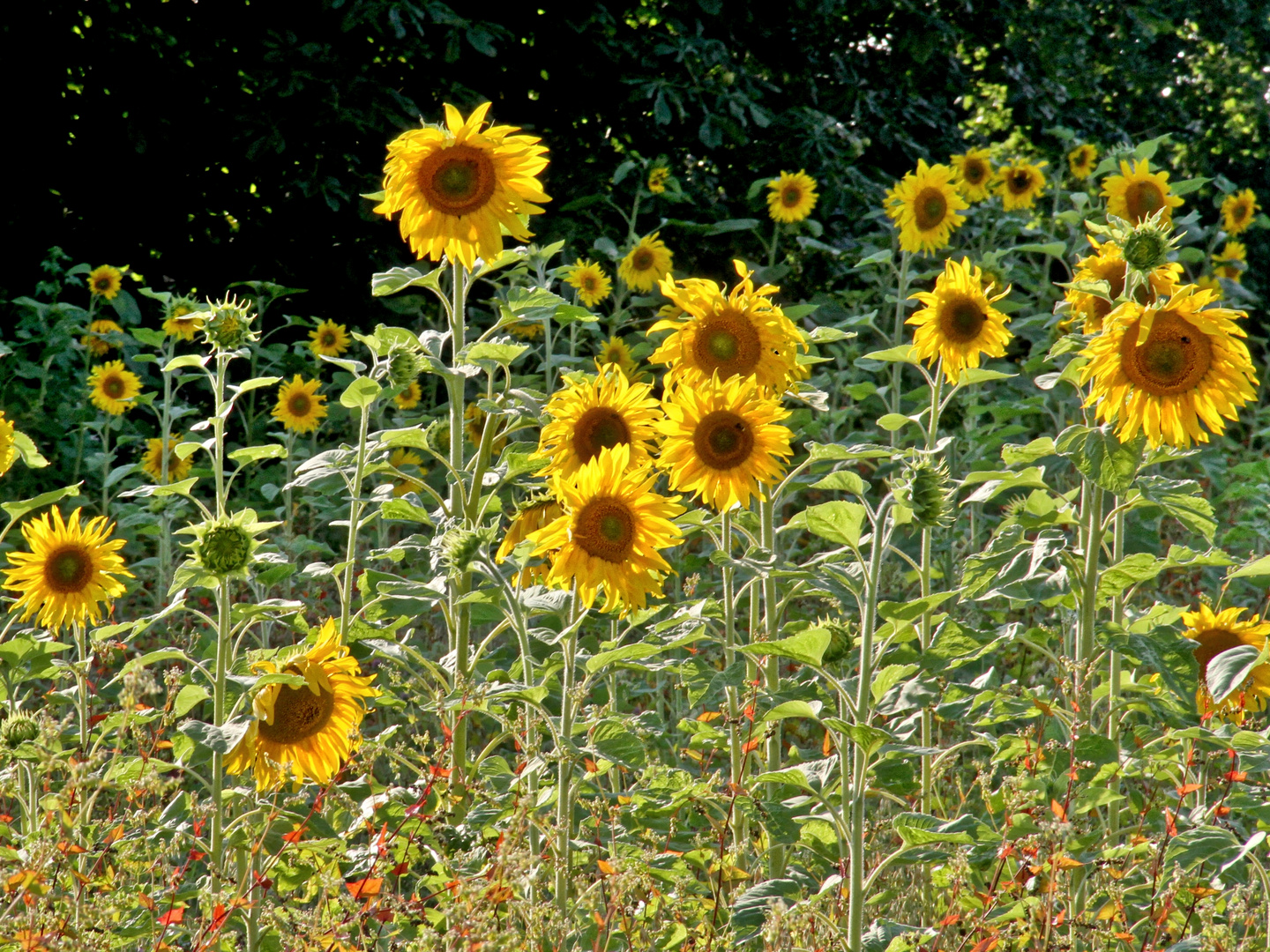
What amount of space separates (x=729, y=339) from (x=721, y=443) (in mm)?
307

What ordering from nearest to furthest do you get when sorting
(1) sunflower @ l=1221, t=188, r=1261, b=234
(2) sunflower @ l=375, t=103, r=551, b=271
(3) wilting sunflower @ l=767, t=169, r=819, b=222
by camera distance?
(2) sunflower @ l=375, t=103, r=551, b=271 < (3) wilting sunflower @ l=767, t=169, r=819, b=222 < (1) sunflower @ l=1221, t=188, r=1261, b=234

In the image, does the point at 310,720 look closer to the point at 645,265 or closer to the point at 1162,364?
the point at 1162,364

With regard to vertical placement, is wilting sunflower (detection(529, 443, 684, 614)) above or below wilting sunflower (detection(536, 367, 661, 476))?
below

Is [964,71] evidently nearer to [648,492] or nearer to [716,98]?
[716,98]

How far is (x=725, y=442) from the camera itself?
7.87 feet

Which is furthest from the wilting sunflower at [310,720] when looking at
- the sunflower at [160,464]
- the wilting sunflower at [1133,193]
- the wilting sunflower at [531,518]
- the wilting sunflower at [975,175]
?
the wilting sunflower at [975,175]

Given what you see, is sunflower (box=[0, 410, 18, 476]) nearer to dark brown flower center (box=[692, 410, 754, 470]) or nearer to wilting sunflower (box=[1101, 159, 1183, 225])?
dark brown flower center (box=[692, 410, 754, 470])

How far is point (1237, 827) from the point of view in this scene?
305 cm

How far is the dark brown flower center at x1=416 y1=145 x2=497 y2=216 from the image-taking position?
2.53m

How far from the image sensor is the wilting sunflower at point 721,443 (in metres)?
2.40

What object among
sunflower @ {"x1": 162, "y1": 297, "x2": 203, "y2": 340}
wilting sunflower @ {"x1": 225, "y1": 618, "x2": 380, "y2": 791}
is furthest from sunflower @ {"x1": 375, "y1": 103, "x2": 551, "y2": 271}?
sunflower @ {"x1": 162, "y1": 297, "x2": 203, "y2": 340}

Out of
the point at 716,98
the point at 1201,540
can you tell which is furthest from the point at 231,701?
the point at 716,98

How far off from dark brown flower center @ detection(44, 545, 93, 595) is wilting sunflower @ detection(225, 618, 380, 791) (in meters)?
0.65

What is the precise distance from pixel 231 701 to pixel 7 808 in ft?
4.98
